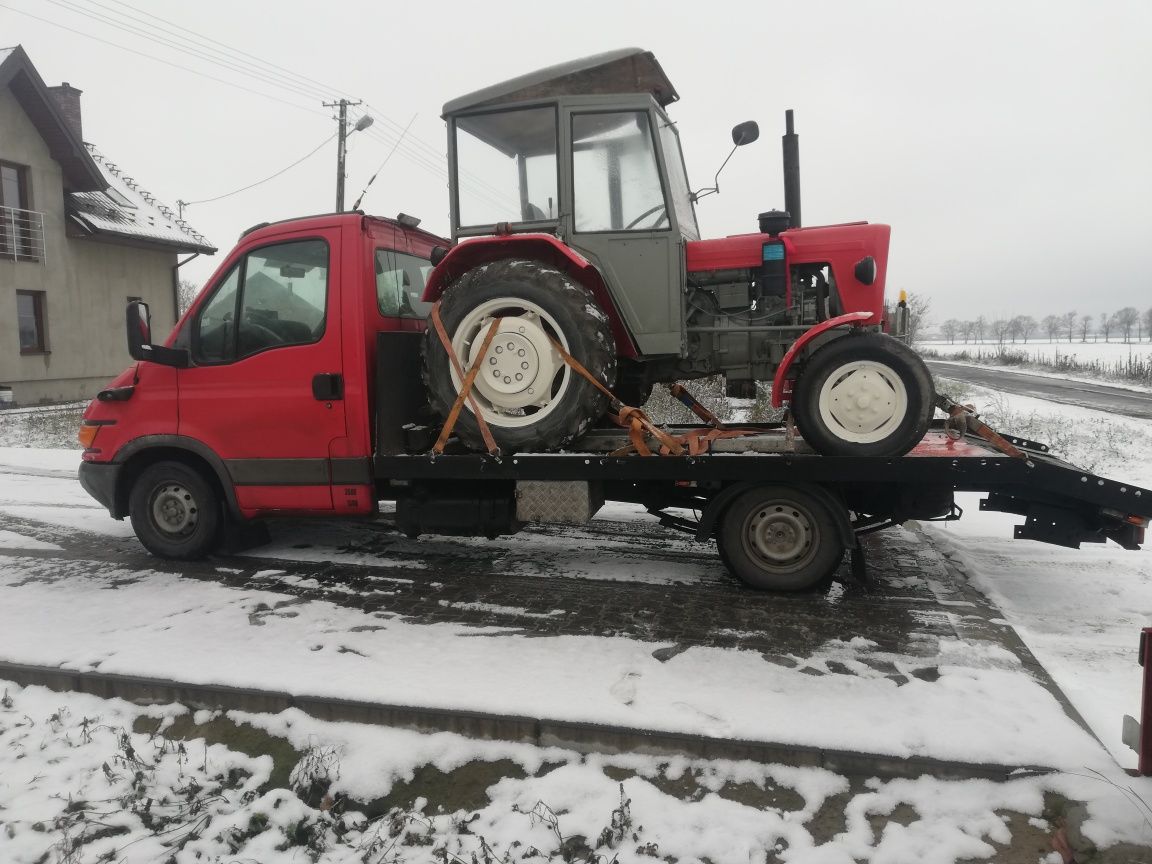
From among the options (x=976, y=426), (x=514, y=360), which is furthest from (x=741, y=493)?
(x=514, y=360)

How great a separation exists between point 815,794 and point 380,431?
131 inches

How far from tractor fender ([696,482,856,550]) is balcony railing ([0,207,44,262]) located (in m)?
20.0

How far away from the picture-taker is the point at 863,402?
4.39m

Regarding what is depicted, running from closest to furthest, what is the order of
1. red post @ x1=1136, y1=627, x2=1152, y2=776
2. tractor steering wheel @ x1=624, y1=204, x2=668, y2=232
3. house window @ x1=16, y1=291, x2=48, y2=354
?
red post @ x1=1136, y1=627, x2=1152, y2=776 < tractor steering wheel @ x1=624, y1=204, x2=668, y2=232 < house window @ x1=16, y1=291, x2=48, y2=354

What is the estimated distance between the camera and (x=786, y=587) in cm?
470

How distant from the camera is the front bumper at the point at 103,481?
5.60 m

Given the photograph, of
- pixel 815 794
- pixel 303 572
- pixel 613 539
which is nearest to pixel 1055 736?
pixel 815 794

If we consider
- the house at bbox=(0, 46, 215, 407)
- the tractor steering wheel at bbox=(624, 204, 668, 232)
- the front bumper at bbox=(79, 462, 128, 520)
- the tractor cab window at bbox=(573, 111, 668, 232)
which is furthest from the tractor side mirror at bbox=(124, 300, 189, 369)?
the house at bbox=(0, 46, 215, 407)

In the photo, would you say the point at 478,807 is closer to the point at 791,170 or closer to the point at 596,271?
the point at 596,271

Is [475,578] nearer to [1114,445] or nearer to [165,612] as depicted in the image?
[165,612]

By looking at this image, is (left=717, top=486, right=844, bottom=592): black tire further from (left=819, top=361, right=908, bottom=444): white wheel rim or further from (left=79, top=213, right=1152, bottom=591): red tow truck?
(left=819, top=361, right=908, bottom=444): white wheel rim

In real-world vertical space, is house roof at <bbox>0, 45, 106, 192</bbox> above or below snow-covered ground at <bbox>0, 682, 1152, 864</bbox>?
above

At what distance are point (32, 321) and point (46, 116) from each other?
4.97m

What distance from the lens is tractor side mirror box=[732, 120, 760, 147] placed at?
16.5 ft
